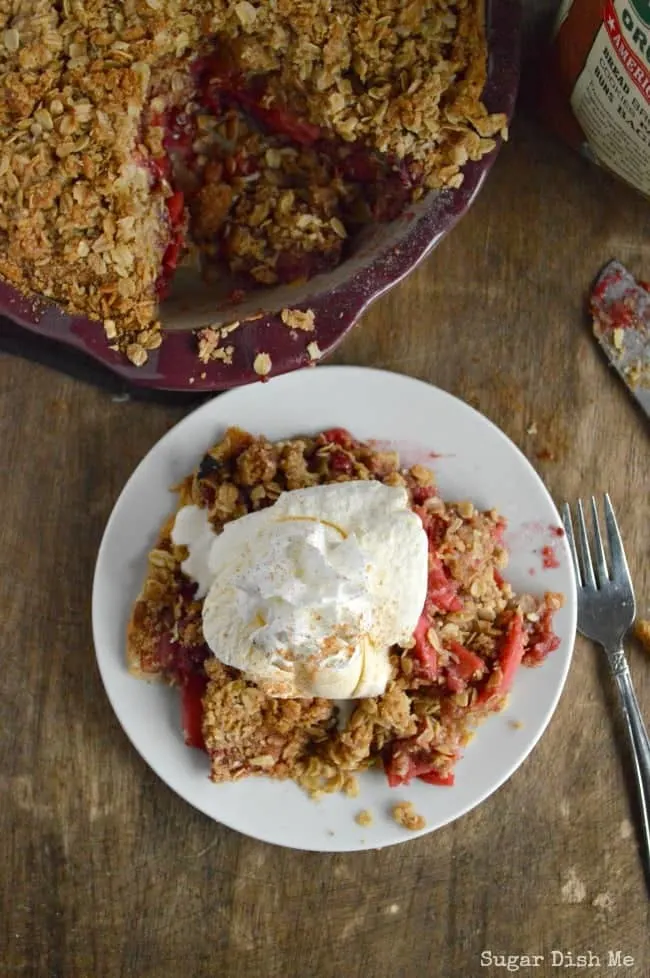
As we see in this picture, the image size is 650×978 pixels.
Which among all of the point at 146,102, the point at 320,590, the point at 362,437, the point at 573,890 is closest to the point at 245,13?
the point at 146,102

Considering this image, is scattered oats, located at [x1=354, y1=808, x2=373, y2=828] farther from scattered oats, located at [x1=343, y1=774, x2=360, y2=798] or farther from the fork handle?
the fork handle

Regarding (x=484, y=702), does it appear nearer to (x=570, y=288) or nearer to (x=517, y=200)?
(x=570, y=288)

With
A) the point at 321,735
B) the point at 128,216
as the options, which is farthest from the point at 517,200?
the point at 321,735

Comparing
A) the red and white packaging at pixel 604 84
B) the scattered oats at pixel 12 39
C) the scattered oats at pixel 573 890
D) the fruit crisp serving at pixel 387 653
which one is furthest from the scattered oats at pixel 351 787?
the scattered oats at pixel 12 39

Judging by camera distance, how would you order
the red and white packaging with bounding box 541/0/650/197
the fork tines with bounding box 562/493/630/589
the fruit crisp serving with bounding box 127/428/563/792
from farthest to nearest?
the fork tines with bounding box 562/493/630/589 → the fruit crisp serving with bounding box 127/428/563/792 → the red and white packaging with bounding box 541/0/650/197

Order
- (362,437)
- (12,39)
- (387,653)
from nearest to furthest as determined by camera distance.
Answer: (12,39) < (387,653) < (362,437)

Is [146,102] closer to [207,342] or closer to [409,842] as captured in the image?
[207,342]

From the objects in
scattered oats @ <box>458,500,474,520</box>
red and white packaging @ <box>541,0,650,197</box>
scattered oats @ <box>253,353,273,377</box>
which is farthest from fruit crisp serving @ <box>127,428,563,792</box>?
red and white packaging @ <box>541,0,650,197</box>
